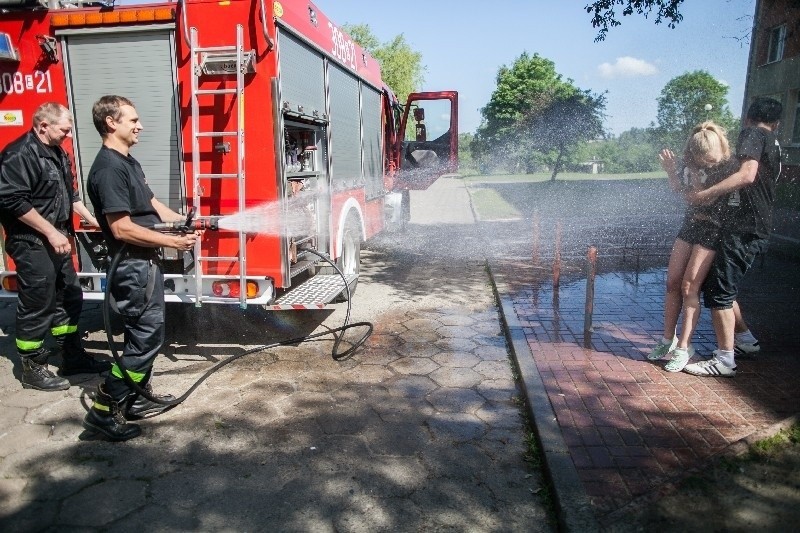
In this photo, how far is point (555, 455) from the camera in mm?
3039

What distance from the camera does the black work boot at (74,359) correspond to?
4.33 meters

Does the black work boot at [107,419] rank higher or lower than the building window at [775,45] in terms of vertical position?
lower

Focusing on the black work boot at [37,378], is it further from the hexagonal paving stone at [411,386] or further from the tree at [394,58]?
the tree at [394,58]

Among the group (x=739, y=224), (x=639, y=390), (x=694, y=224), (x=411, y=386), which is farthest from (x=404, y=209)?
(x=639, y=390)

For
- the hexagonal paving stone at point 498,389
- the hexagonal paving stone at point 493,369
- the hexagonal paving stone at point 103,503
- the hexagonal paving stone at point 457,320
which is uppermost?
the hexagonal paving stone at point 457,320

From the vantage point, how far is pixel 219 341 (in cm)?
532

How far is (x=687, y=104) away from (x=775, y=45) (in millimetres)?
37526

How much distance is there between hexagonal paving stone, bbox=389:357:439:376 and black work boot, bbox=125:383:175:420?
70.7 inches

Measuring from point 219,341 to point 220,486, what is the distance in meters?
2.57

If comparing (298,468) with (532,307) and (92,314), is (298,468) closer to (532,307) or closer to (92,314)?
(532,307)

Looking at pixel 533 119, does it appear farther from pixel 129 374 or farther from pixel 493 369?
pixel 129 374

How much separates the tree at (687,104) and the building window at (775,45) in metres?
20.0

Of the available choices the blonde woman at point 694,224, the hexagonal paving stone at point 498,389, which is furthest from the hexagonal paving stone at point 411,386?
the blonde woman at point 694,224

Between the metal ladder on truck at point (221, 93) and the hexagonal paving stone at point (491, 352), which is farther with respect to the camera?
the hexagonal paving stone at point (491, 352)
